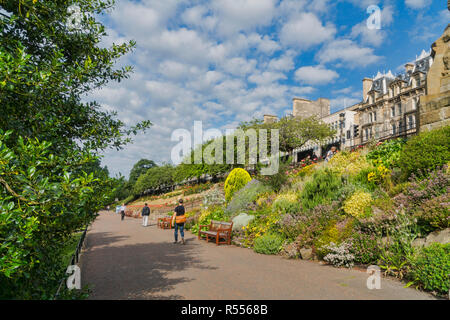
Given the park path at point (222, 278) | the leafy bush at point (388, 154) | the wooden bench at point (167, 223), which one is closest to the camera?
the park path at point (222, 278)

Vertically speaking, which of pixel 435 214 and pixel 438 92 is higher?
pixel 438 92

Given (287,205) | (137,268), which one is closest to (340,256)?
(287,205)

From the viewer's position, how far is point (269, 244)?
8938 mm

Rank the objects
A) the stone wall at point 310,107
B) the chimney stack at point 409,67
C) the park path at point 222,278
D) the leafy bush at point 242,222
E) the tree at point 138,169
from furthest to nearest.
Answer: the tree at point 138,169, the stone wall at point 310,107, the chimney stack at point 409,67, the leafy bush at point 242,222, the park path at point 222,278

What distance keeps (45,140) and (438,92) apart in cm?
1178

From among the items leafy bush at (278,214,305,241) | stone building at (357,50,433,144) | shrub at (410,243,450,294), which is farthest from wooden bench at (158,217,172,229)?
stone building at (357,50,433,144)

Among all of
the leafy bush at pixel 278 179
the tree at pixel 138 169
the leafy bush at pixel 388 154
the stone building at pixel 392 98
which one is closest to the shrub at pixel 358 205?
the leafy bush at pixel 388 154

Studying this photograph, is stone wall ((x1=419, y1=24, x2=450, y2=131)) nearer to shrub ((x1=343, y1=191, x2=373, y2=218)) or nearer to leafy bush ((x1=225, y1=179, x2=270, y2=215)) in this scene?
shrub ((x1=343, y1=191, x2=373, y2=218))

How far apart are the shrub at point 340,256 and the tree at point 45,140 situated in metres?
5.51

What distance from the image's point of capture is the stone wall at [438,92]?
30.7ft

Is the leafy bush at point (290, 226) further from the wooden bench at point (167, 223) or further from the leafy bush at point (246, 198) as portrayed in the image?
the wooden bench at point (167, 223)

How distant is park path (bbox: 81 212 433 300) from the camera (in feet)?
16.5

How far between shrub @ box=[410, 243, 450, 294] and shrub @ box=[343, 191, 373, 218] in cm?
224

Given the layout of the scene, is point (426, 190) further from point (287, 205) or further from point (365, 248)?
point (287, 205)
